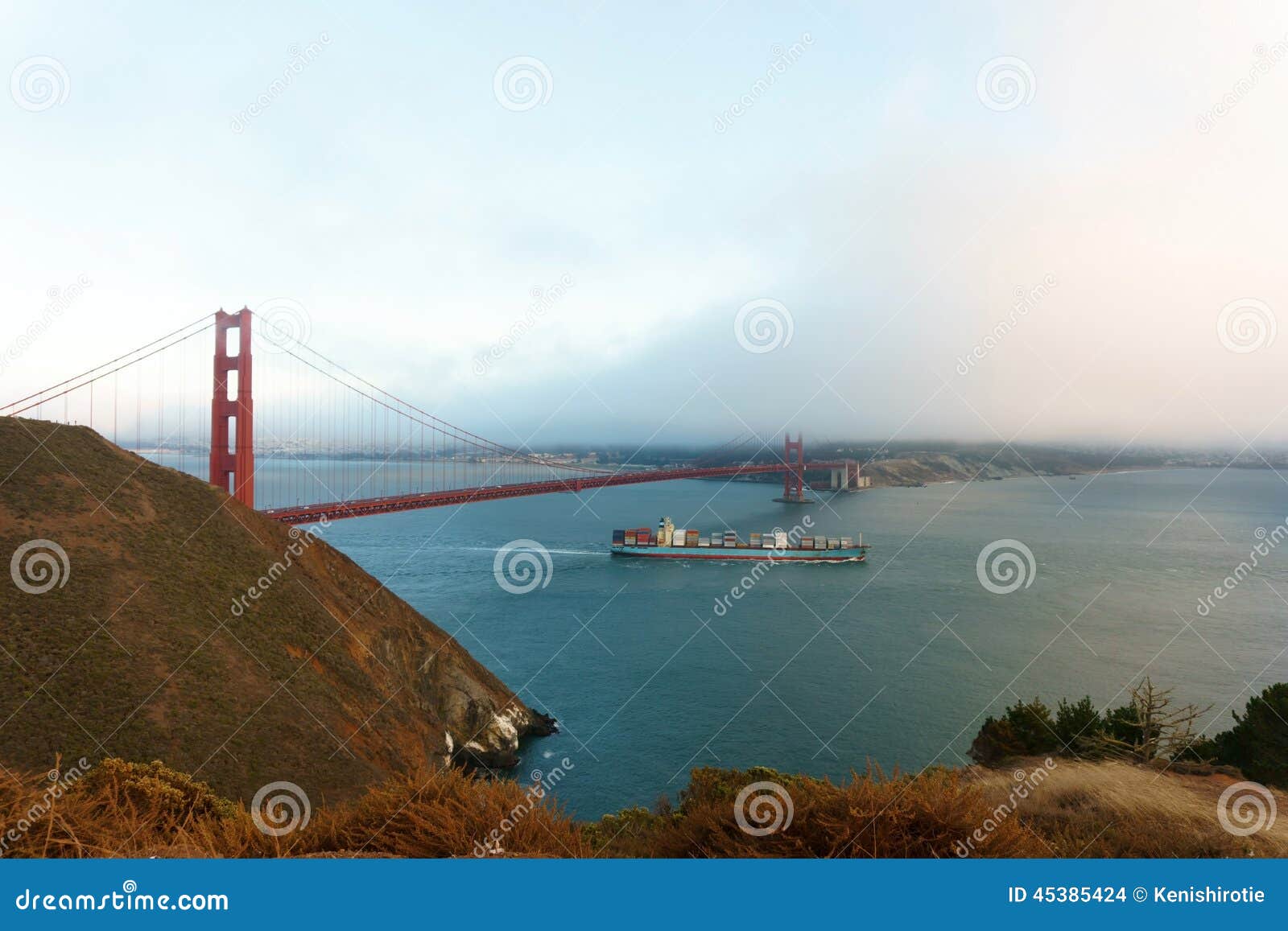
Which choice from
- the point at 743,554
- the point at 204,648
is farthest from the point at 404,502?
the point at 743,554

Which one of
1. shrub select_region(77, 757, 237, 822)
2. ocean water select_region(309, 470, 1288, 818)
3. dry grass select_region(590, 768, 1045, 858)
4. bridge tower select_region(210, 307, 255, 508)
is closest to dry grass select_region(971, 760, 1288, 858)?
dry grass select_region(590, 768, 1045, 858)

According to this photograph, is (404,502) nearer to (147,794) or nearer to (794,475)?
(147,794)

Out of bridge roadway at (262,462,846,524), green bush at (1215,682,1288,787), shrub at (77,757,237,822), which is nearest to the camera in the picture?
shrub at (77,757,237,822)

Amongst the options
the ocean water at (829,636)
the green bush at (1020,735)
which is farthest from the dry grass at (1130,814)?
the ocean water at (829,636)

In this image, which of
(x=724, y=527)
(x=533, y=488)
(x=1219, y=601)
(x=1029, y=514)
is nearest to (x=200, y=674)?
(x=533, y=488)

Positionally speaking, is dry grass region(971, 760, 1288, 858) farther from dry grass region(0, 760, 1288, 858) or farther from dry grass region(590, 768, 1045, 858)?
dry grass region(590, 768, 1045, 858)

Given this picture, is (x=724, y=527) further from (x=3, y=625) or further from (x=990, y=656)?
(x=3, y=625)
